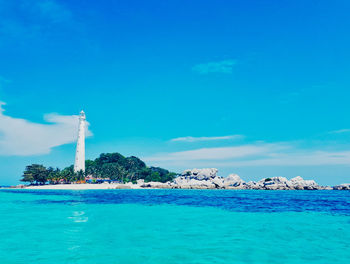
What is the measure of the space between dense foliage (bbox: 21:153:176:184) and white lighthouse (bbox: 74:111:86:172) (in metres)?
2.96

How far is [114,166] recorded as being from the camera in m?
129

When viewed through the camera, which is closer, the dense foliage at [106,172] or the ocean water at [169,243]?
the ocean water at [169,243]

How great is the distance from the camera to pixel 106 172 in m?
124

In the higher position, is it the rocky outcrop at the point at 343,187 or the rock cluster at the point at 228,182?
the rock cluster at the point at 228,182

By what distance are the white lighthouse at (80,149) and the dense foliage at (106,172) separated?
9.72 ft

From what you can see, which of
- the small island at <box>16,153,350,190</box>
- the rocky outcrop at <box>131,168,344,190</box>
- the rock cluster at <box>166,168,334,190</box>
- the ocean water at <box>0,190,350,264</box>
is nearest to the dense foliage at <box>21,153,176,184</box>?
the small island at <box>16,153,350,190</box>

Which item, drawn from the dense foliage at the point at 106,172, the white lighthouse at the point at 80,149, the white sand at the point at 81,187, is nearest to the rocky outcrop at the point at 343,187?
the dense foliage at the point at 106,172

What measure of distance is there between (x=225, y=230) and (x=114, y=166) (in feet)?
381

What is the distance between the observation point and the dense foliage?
4277 inches

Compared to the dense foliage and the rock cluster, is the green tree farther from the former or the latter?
the rock cluster

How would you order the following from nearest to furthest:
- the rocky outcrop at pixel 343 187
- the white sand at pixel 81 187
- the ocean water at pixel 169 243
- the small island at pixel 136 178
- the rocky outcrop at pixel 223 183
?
1. the ocean water at pixel 169 243
2. the white sand at pixel 81 187
3. the small island at pixel 136 178
4. the rocky outcrop at pixel 223 183
5. the rocky outcrop at pixel 343 187

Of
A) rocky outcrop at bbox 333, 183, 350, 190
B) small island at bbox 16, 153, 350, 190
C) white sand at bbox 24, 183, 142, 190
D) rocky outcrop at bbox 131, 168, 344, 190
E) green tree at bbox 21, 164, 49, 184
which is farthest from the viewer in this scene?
rocky outcrop at bbox 333, 183, 350, 190

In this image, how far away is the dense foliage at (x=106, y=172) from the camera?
108625mm

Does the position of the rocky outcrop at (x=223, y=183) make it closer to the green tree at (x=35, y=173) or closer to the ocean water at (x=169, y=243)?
the green tree at (x=35, y=173)
